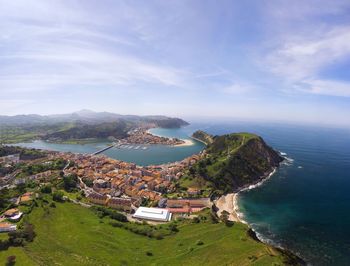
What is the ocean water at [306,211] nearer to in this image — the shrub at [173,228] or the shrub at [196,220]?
the shrub at [196,220]

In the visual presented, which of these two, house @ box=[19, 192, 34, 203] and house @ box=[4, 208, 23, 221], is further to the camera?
house @ box=[19, 192, 34, 203]

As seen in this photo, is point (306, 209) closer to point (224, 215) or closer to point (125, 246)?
point (224, 215)

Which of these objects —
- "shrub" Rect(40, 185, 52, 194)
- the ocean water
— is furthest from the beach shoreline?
"shrub" Rect(40, 185, 52, 194)

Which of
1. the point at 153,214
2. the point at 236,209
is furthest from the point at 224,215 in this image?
the point at 153,214

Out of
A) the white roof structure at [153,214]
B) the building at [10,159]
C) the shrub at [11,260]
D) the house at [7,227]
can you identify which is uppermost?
the shrub at [11,260]

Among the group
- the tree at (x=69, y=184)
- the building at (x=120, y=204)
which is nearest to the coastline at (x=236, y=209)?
the building at (x=120, y=204)

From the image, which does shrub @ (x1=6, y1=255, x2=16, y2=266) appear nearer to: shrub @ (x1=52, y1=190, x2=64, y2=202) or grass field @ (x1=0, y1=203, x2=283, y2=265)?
grass field @ (x1=0, y1=203, x2=283, y2=265)
